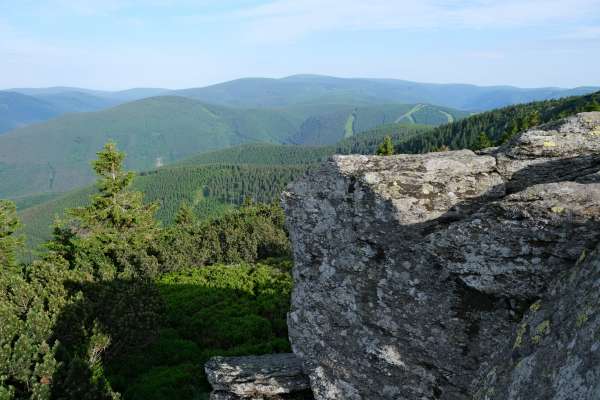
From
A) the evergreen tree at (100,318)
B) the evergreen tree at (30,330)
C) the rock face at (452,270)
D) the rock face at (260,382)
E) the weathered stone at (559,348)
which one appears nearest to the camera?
the weathered stone at (559,348)

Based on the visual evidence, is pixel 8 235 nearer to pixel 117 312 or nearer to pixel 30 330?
pixel 117 312

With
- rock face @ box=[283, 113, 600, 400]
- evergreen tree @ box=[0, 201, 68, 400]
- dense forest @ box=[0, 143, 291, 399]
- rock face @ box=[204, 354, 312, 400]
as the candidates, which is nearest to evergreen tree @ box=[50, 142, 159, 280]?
dense forest @ box=[0, 143, 291, 399]

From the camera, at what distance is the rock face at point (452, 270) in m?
7.44

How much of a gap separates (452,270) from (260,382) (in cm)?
812

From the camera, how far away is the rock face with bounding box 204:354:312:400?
13.9 m

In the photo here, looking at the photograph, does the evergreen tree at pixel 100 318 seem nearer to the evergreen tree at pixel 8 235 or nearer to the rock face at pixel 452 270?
the rock face at pixel 452 270

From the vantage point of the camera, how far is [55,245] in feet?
134

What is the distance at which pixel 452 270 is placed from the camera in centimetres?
959

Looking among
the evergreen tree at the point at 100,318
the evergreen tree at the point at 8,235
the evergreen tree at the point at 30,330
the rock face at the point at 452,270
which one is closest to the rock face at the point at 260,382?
the rock face at the point at 452,270

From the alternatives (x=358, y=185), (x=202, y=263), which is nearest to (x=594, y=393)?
(x=358, y=185)

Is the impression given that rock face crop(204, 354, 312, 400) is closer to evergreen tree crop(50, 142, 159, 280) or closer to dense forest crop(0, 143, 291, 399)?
dense forest crop(0, 143, 291, 399)

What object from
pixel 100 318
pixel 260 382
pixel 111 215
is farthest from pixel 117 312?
pixel 111 215

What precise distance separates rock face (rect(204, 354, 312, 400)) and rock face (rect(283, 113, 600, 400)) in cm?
112

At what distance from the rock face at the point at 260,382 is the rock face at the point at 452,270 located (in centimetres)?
112
